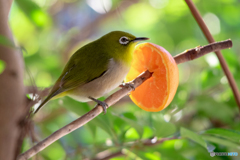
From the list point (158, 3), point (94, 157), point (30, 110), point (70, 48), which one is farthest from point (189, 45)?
point (30, 110)

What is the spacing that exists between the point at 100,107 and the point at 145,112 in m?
0.97

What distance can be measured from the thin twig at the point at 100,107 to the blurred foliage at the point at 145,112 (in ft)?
0.43

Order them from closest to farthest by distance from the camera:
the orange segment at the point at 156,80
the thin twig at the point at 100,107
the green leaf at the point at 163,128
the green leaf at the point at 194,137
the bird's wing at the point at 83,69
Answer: the thin twig at the point at 100,107
the green leaf at the point at 194,137
the orange segment at the point at 156,80
the green leaf at the point at 163,128
the bird's wing at the point at 83,69

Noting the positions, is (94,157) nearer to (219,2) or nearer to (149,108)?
(149,108)

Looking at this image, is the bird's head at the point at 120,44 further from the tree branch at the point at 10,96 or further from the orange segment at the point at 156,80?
the tree branch at the point at 10,96

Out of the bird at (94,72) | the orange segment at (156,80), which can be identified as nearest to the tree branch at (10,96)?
the bird at (94,72)

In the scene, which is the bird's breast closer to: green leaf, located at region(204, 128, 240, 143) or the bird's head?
the bird's head

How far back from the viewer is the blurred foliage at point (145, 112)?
5.37 feet

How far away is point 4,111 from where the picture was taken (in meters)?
1.19

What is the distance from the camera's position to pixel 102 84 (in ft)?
6.05

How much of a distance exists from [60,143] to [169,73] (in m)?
1.07

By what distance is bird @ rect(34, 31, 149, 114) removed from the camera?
1820 millimetres

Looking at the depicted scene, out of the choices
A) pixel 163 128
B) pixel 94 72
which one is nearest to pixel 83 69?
pixel 94 72

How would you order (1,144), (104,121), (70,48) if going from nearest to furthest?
(1,144)
(104,121)
(70,48)
